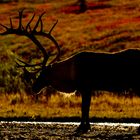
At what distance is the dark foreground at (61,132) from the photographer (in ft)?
51.7

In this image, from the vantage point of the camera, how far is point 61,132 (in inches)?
664

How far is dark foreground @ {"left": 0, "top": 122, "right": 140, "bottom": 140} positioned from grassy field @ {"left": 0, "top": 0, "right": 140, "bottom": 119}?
2562 millimetres

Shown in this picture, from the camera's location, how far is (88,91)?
17.3 metres

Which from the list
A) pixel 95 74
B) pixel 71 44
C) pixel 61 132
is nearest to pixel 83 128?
pixel 61 132

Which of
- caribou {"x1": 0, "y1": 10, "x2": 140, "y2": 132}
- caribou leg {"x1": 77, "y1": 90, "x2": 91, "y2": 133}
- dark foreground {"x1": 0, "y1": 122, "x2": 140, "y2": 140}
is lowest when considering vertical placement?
dark foreground {"x1": 0, "y1": 122, "x2": 140, "y2": 140}

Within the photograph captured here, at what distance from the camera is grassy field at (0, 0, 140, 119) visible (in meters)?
22.9

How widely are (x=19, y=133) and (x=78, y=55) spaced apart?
2.82 metres

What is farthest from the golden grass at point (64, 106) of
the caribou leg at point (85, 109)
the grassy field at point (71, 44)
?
the caribou leg at point (85, 109)

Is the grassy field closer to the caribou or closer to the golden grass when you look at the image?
the golden grass

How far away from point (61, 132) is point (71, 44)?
38.0 m

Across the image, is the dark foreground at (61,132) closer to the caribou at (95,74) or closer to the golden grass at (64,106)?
the caribou at (95,74)

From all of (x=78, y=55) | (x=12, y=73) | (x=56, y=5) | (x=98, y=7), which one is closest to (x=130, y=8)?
(x=98, y=7)

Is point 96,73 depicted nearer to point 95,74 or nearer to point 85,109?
point 95,74

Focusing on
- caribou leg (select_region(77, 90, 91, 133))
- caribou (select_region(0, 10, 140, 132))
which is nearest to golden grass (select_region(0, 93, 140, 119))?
caribou leg (select_region(77, 90, 91, 133))
